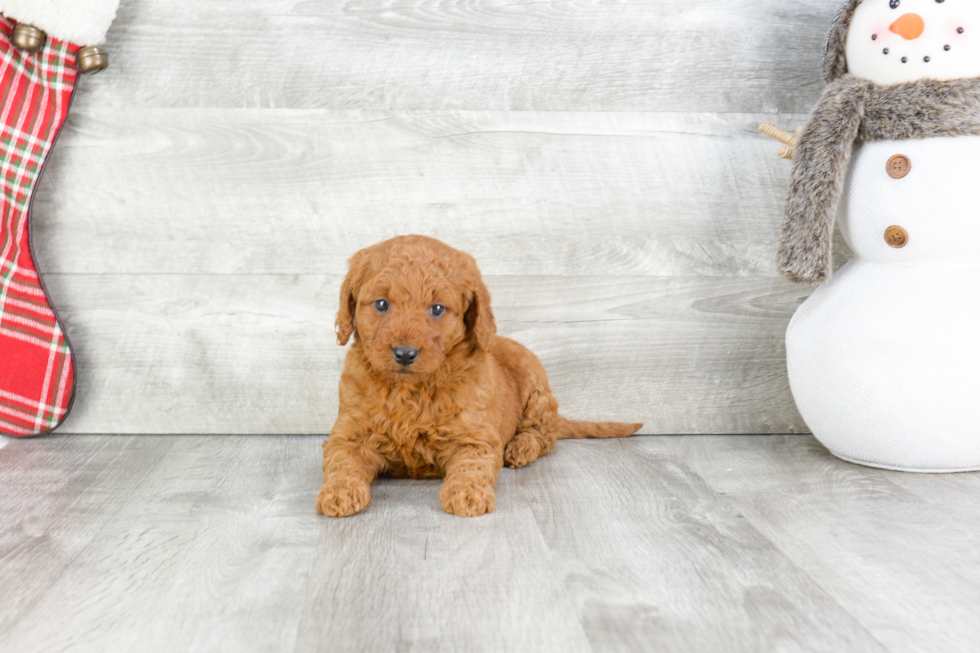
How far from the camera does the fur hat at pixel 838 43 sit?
190 cm

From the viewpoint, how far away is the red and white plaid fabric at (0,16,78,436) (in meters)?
1.94

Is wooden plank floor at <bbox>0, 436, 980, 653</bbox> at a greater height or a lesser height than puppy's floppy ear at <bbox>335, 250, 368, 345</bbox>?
lesser

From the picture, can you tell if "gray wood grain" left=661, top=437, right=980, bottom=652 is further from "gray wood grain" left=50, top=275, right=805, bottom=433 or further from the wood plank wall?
the wood plank wall

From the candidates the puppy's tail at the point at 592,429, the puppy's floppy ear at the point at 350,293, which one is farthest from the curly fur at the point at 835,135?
the puppy's floppy ear at the point at 350,293

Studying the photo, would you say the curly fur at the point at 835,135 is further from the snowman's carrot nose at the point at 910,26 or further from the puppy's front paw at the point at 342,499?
the puppy's front paw at the point at 342,499

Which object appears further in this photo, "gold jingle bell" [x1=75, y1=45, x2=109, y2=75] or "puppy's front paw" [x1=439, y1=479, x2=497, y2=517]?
"gold jingle bell" [x1=75, y1=45, x2=109, y2=75]

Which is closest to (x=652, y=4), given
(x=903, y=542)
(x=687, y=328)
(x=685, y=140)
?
(x=685, y=140)

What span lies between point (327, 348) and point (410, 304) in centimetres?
64

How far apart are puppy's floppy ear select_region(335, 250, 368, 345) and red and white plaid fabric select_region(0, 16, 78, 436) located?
86 centimetres

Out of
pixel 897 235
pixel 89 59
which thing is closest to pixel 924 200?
pixel 897 235

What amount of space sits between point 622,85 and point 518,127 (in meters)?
0.31

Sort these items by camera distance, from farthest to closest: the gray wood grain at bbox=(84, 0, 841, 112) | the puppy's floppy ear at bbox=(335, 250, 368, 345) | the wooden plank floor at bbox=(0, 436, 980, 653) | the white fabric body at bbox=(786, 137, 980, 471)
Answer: the gray wood grain at bbox=(84, 0, 841, 112) < the white fabric body at bbox=(786, 137, 980, 471) < the puppy's floppy ear at bbox=(335, 250, 368, 345) < the wooden plank floor at bbox=(0, 436, 980, 653)

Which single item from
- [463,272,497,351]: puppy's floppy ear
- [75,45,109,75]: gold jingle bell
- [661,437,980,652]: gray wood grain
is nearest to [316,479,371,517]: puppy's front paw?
[463,272,497,351]: puppy's floppy ear

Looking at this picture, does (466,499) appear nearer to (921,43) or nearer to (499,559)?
(499,559)
